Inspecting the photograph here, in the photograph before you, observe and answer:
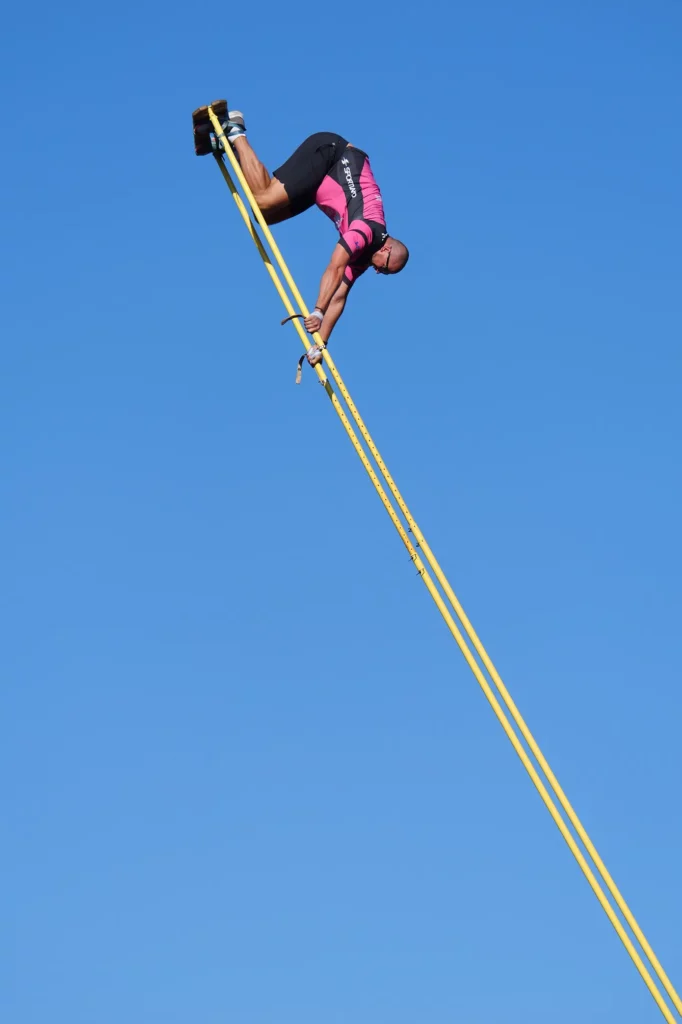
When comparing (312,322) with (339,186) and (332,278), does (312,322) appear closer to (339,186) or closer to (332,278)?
(332,278)

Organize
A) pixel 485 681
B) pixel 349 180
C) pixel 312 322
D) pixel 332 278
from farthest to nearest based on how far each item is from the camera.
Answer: pixel 349 180
pixel 332 278
pixel 312 322
pixel 485 681

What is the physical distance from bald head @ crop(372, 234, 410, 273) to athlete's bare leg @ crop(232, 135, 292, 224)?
1.08 meters

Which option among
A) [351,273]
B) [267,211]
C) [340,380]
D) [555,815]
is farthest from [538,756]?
[267,211]

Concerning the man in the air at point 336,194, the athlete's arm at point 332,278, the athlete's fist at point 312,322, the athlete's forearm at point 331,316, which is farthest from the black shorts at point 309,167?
the athlete's fist at point 312,322

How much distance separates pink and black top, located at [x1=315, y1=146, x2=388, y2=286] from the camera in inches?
575

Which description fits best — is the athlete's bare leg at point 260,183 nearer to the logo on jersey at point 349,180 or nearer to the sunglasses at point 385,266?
the logo on jersey at point 349,180

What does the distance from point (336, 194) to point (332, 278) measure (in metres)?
1.33

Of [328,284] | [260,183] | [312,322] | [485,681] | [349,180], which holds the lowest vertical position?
[485,681]

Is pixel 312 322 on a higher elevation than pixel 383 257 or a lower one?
lower

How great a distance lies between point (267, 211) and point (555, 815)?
670 cm

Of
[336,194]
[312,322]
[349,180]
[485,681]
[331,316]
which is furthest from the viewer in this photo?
[336,194]

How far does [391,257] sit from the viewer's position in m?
14.9

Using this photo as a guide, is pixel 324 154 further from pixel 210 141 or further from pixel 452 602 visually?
pixel 452 602

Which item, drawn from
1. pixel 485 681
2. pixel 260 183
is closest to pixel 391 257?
pixel 260 183
